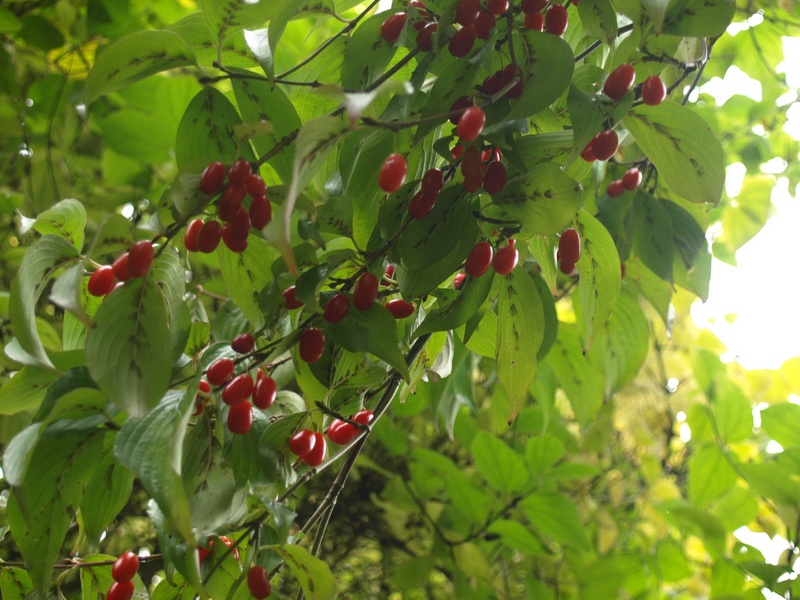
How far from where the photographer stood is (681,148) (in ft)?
1.49

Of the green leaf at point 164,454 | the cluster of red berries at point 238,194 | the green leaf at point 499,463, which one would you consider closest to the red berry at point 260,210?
the cluster of red berries at point 238,194

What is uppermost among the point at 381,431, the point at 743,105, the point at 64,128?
the point at 64,128

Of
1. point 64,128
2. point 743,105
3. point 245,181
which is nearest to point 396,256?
point 245,181

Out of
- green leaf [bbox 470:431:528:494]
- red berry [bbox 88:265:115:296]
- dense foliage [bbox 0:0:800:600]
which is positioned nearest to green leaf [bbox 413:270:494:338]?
dense foliage [bbox 0:0:800:600]

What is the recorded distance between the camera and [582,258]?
49 cm

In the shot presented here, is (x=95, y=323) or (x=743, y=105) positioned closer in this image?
(x=95, y=323)

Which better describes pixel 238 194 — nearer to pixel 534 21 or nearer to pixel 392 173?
pixel 392 173

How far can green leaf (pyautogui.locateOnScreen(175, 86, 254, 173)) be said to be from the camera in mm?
452

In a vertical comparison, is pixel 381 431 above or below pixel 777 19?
below

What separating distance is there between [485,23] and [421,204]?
115 millimetres

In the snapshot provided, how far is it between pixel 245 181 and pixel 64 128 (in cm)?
90

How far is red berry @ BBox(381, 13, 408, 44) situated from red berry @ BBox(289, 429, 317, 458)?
0.91 feet

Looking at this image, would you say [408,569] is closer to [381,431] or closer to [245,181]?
[381,431]

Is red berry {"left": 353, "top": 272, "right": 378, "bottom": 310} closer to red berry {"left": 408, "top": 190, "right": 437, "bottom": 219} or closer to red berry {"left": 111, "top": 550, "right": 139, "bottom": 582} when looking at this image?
red berry {"left": 408, "top": 190, "right": 437, "bottom": 219}
